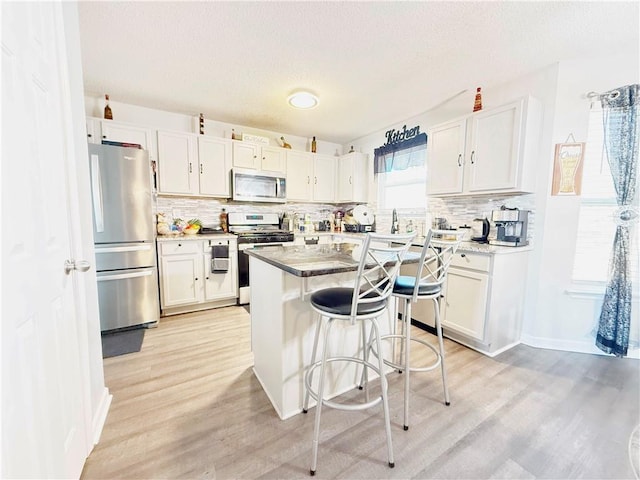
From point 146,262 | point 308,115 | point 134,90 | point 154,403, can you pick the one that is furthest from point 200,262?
point 308,115

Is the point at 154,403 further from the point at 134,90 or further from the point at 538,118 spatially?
the point at 538,118

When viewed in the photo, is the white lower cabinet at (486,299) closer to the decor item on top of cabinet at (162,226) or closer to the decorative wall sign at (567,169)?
the decorative wall sign at (567,169)

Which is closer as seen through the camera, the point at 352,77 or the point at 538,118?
the point at 538,118

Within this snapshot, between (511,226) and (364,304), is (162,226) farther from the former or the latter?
(511,226)

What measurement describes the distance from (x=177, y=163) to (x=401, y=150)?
2917mm

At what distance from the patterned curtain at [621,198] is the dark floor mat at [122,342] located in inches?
155

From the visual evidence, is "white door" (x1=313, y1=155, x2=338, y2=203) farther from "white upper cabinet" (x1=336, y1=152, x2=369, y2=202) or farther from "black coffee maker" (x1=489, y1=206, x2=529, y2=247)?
"black coffee maker" (x1=489, y1=206, x2=529, y2=247)

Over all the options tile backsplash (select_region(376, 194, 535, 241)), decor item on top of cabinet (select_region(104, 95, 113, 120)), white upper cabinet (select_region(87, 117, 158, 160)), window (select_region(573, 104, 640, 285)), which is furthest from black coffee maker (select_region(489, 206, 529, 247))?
decor item on top of cabinet (select_region(104, 95, 113, 120))

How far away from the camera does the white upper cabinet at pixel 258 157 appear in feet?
11.7

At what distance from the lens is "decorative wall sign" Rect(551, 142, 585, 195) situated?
87.8 inches

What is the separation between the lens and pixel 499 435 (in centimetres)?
143

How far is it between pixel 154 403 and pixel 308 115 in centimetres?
327

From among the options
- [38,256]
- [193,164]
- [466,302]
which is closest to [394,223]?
[466,302]

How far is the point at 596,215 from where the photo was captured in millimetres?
2234
